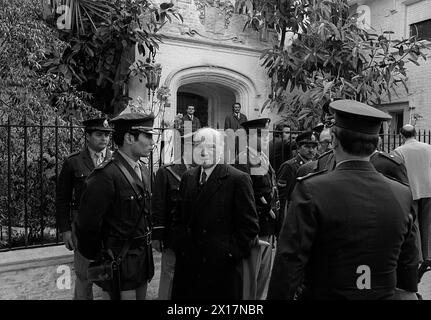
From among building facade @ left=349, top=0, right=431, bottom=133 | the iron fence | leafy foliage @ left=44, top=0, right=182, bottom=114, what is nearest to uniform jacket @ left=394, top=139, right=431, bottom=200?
the iron fence

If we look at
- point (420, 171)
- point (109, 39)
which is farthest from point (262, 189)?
point (109, 39)

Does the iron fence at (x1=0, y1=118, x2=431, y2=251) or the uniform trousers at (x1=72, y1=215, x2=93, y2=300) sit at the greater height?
the iron fence at (x1=0, y1=118, x2=431, y2=251)

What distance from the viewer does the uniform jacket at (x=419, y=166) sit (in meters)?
5.89

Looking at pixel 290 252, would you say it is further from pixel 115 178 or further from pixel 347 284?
pixel 115 178

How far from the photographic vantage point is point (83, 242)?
275 centimetres

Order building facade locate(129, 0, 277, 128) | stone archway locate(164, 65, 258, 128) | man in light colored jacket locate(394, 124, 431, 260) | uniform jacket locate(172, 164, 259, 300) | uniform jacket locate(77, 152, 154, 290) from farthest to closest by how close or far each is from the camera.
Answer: stone archway locate(164, 65, 258, 128), building facade locate(129, 0, 277, 128), man in light colored jacket locate(394, 124, 431, 260), uniform jacket locate(172, 164, 259, 300), uniform jacket locate(77, 152, 154, 290)

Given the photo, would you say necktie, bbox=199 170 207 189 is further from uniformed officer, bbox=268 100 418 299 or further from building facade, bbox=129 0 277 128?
building facade, bbox=129 0 277 128

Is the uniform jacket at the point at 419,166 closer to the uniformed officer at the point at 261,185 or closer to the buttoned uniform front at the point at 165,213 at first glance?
the uniformed officer at the point at 261,185

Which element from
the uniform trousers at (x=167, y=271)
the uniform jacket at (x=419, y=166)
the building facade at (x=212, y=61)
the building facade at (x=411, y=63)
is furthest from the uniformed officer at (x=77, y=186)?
the building facade at (x=411, y=63)

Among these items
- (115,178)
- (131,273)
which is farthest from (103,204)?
(131,273)

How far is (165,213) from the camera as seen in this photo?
384cm

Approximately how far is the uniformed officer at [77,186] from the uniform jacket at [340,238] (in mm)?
2441

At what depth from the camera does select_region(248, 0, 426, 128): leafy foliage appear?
1039cm

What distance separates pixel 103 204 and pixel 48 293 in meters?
2.18
